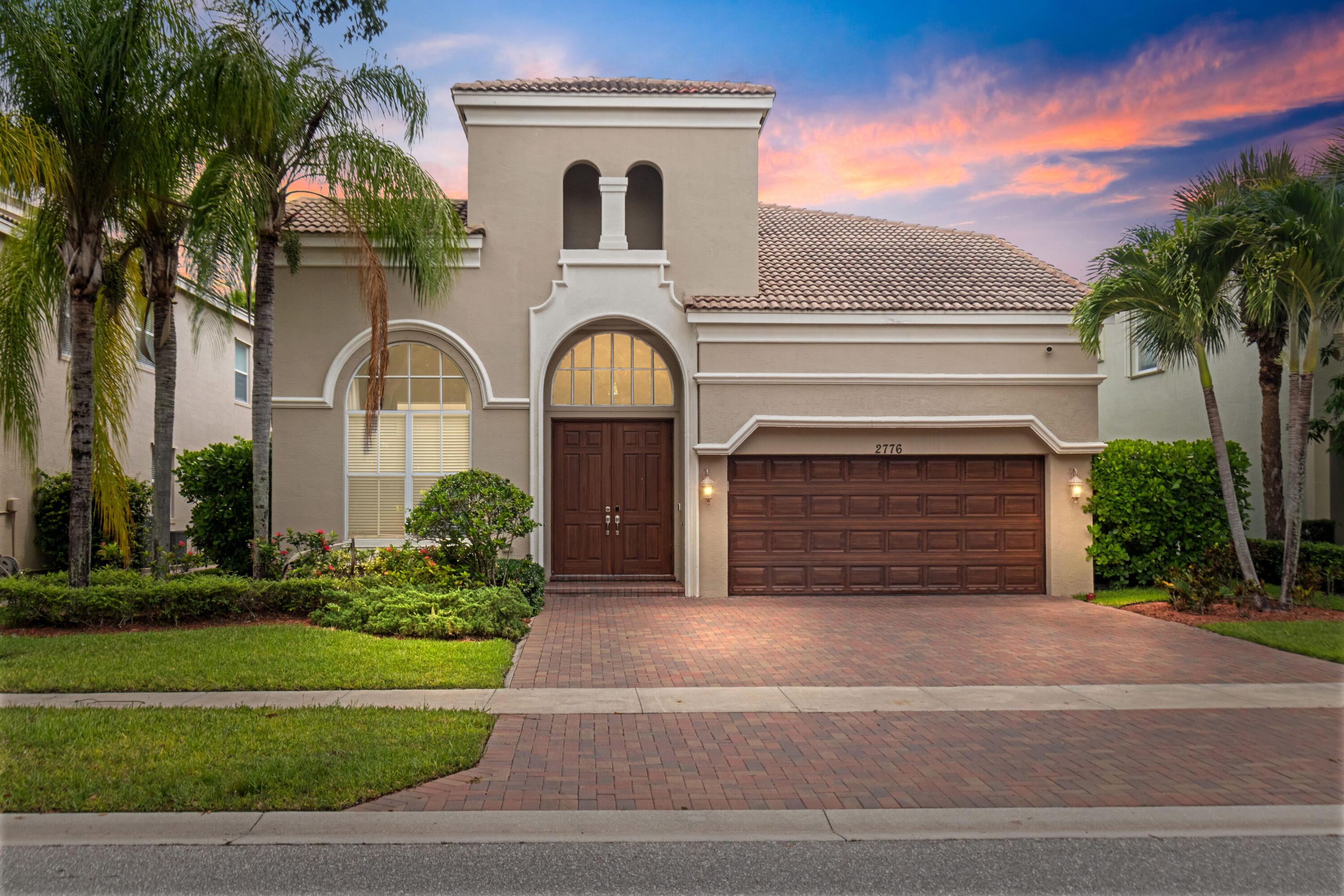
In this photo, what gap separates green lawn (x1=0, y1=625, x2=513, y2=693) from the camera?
26.8ft

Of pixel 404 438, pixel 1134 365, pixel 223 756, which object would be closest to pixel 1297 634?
pixel 223 756

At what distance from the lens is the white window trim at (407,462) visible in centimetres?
1491

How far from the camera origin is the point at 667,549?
15562 millimetres

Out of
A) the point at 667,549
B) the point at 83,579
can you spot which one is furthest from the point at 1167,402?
the point at 83,579

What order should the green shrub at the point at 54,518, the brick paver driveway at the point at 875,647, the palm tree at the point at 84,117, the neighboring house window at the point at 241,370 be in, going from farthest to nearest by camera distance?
the neighboring house window at the point at 241,370 < the green shrub at the point at 54,518 < the palm tree at the point at 84,117 < the brick paver driveway at the point at 875,647

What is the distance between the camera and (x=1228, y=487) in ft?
→ 43.1

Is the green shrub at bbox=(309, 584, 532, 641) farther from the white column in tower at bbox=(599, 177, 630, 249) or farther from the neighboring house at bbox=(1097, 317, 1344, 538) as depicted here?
the neighboring house at bbox=(1097, 317, 1344, 538)

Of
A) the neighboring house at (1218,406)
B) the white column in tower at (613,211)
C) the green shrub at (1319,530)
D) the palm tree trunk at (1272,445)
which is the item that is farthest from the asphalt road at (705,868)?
the green shrub at (1319,530)

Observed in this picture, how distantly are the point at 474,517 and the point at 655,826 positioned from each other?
826 cm

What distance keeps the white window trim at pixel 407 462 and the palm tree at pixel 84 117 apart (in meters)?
3.80

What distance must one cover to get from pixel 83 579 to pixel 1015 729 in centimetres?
1127

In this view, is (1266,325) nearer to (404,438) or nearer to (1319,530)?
(1319,530)

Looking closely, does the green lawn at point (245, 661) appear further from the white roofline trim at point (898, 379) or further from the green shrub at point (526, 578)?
the white roofline trim at point (898, 379)

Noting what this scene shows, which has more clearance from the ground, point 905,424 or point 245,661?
point 905,424
